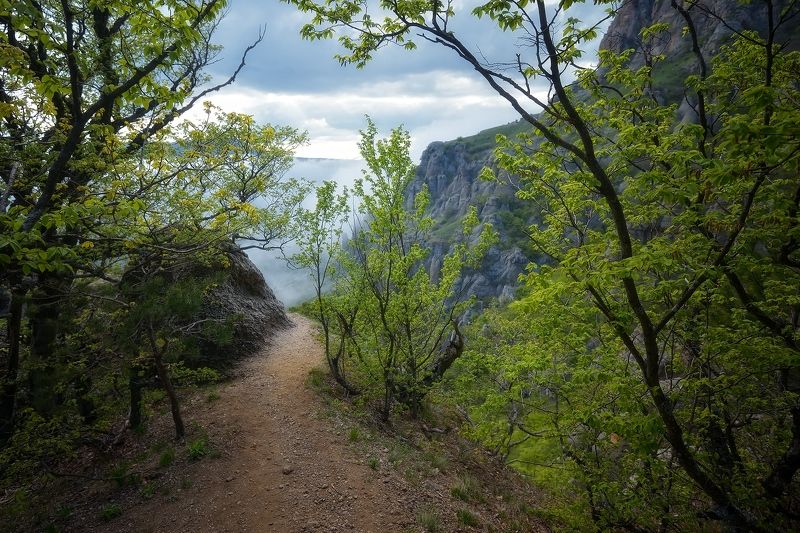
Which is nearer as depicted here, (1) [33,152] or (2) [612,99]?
(1) [33,152]

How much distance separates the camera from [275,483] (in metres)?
9.75

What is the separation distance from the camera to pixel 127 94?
4.62 meters

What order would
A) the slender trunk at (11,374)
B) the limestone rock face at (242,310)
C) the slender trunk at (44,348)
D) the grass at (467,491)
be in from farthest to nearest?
the limestone rock face at (242,310), the grass at (467,491), the slender trunk at (44,348), the slender trunk at (11,374)

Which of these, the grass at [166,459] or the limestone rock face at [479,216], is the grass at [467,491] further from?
the limestone rock face at [479,216]

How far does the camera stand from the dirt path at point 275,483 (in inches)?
335

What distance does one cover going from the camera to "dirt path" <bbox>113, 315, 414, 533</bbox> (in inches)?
335

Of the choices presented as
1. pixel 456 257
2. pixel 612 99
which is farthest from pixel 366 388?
pixel 612 99

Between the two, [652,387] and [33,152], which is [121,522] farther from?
[652,387]

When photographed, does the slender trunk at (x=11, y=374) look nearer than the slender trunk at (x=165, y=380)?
Yes

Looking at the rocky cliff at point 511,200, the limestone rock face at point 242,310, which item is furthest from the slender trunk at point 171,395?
the rocky cliff at point 511,200

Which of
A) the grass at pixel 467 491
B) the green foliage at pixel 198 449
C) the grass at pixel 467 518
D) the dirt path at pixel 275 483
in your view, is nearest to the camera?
the dirt path at pixel 275 483

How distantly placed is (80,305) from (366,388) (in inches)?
402

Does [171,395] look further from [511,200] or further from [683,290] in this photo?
[511,200]

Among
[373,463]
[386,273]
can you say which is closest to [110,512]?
[373,463]
